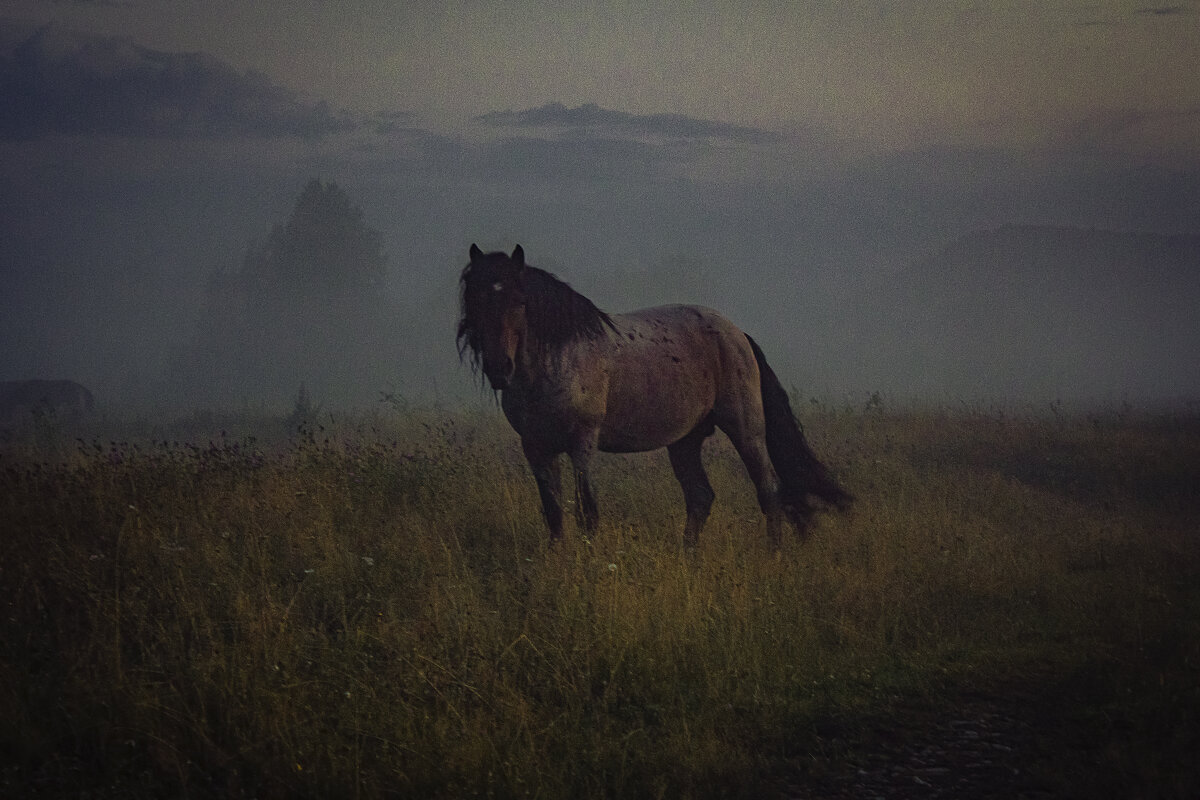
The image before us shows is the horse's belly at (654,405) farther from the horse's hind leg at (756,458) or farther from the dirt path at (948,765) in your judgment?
the dirt path at (948,765)

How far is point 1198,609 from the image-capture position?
666 centimetres

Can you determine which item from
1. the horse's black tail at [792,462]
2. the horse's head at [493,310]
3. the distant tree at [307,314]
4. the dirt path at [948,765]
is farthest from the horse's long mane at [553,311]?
the distant tree at [307,314]

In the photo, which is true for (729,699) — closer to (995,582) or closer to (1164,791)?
(1164,791)

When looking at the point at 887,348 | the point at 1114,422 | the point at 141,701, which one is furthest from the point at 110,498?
the point at 887,348

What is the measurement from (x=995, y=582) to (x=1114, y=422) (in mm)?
11820

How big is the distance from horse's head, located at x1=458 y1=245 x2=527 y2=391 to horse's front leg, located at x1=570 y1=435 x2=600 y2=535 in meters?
1.09

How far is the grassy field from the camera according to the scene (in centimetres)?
396

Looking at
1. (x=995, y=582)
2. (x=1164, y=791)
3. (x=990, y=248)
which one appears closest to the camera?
(x=1164, y=791)

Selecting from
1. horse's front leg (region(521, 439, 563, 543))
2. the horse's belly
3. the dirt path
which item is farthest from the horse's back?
the dirt path

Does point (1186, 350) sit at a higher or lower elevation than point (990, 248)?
lower

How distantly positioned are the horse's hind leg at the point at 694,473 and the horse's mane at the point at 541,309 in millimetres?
2041

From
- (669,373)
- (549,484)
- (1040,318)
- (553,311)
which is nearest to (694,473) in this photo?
(669,373)

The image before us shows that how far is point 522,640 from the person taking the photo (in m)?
5.43

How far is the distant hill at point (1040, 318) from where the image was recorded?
162ft
